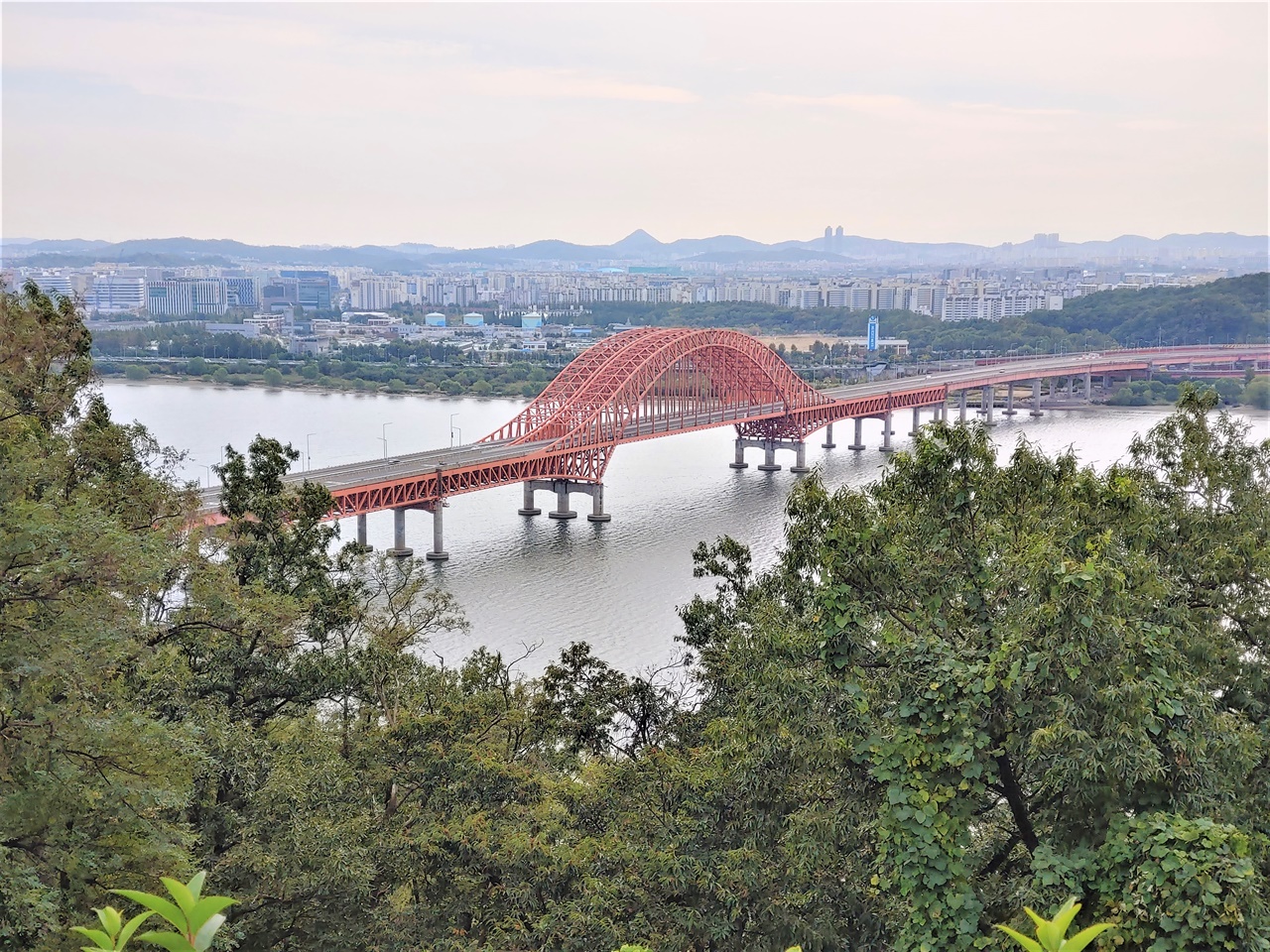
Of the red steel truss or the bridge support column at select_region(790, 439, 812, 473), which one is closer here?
the red steel truss

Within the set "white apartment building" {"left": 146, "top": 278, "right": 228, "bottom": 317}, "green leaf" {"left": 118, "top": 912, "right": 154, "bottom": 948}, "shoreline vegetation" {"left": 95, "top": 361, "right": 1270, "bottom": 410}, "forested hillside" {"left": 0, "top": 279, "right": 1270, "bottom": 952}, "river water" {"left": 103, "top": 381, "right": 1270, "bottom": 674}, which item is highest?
"white apartment building" {"left": 146, "top": 278, "right": 228, "bottom": 317}

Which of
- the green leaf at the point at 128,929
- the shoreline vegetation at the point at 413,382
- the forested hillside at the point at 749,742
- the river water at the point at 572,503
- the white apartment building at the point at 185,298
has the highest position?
the white apartment building at the point at 185,298

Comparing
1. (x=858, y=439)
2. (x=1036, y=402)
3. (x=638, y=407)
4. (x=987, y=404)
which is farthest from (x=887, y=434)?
(x=638, y=407)

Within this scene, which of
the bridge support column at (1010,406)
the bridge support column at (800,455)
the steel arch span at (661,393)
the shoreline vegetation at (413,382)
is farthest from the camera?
the shoreline vegetation at (413,382)

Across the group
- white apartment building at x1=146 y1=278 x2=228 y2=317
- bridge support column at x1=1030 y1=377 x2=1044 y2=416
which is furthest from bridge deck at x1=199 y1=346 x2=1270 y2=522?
white apartment building at x1=146 y1=278 x2=228 y2=317

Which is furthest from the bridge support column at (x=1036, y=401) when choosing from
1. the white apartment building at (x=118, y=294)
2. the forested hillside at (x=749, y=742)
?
the white apartment building at (x=118, y=294)

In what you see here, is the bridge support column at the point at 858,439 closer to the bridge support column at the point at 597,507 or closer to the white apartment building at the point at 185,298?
the bridge support column at the point at 597,507

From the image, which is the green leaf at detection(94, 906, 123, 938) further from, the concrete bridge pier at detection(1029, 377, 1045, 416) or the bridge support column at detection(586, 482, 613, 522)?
the concrete bridge pier at detection(1029, 377, 1045, 416)
